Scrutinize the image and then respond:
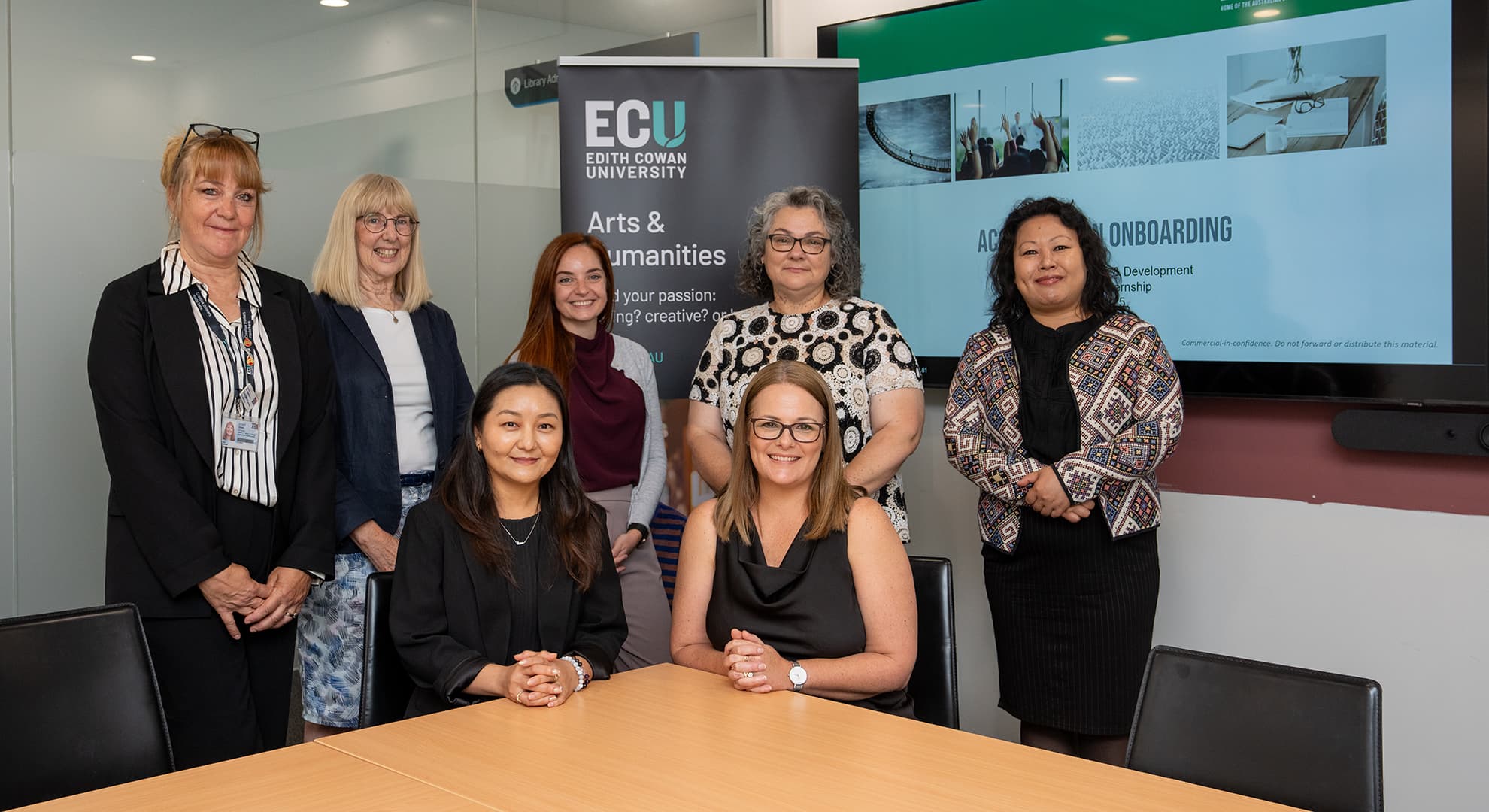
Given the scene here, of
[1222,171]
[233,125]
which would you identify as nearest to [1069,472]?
[1222,171]

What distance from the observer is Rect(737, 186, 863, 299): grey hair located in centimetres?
366

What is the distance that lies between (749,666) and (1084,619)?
4.49ft

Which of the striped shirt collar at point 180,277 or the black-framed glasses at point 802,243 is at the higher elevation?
the black-framed glasses at point 802,243

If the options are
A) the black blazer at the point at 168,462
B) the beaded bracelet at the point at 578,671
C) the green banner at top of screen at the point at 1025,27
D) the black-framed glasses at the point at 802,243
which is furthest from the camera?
the green banner at top of screen at the point at 1025,27

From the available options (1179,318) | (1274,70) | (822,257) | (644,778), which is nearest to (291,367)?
(822,257)

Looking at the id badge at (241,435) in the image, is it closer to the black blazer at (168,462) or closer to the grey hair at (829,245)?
the black blazer at (168,462)

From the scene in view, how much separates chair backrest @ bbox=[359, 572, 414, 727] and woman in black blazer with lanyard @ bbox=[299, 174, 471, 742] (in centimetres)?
69

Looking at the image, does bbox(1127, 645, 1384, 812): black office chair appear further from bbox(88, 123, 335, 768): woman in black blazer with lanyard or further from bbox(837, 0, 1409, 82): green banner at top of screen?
bbox(837, 0, 1409, 82): green banner at top of screen

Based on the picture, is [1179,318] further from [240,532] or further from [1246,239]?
[240,532]

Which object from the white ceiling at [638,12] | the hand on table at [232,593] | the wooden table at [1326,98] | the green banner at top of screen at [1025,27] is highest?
the white ceiling at [638,12]

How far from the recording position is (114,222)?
3648 mm

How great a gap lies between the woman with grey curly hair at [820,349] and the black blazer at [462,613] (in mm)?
850

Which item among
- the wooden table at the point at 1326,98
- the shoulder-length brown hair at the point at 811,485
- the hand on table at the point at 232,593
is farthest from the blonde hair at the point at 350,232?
the wooden table at the point at 1326,98

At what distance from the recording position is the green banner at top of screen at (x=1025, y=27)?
12.7 feet
